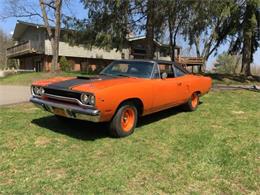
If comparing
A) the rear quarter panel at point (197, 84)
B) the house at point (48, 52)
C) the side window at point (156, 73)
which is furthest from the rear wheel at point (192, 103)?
the house at point (48, 52)

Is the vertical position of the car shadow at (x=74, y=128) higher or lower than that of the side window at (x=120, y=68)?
lower

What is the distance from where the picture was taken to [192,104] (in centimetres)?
864

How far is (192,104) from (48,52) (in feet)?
93.3

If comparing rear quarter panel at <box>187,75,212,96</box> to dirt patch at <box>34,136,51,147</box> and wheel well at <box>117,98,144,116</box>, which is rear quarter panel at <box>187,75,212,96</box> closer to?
wheel well at <box>117,98,144,116</box>

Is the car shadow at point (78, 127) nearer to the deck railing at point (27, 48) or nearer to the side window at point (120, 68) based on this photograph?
the side window at point (120, 68)

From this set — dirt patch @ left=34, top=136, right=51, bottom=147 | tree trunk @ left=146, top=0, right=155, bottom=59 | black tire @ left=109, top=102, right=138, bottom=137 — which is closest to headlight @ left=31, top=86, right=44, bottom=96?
dirt patch @ left=34, top=136, right=51, bottom=147

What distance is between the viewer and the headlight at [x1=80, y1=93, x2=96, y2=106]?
5.43 meters

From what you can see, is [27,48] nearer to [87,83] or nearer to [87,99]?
[87,83]

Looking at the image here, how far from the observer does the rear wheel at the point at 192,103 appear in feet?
27.8

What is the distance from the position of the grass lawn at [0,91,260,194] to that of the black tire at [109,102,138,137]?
0.14m

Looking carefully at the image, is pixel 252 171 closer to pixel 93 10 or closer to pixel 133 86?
pixel 133 86

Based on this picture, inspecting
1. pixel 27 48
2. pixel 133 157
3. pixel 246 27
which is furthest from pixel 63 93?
pixel 27 48

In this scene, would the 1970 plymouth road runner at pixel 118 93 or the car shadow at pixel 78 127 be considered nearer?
the 1970 plymouth road runner at pixel 118 93

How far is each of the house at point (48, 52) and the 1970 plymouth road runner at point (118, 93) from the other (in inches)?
1032
